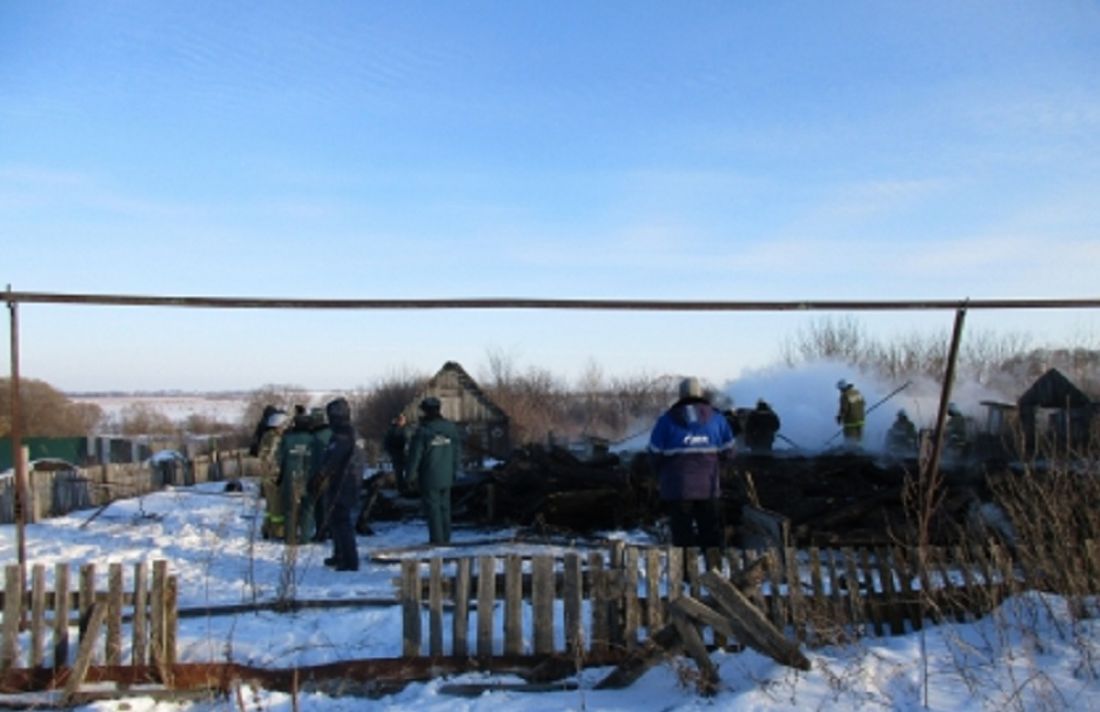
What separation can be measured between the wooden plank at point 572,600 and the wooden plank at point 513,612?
Result: 0.32 meters

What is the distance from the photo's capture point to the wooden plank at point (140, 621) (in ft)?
20.3

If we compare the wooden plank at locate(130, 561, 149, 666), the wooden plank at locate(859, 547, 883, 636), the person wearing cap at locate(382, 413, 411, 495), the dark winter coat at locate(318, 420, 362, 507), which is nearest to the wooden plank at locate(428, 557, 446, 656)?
the wooden plank at locate(130, 561, 149, 666)

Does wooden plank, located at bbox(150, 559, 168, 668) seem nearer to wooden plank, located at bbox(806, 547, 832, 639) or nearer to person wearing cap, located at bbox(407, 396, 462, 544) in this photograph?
wooden plank, located at bbox(806, 547, 832, 639)

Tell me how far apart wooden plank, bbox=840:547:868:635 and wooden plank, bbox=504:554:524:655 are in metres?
2.38

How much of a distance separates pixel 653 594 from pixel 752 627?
911mm

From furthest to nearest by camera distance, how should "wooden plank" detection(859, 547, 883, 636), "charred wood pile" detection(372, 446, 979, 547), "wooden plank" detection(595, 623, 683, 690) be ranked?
1. "charred wood pile" detection(372, 446, 979, 547)
2. "wooden plank" detection(859, 547, 883, 636)
3. "wooden plank" detection(595, 623, 683, 690)

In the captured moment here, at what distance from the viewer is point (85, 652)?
19.4ft

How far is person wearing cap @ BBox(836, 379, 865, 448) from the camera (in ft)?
61.5

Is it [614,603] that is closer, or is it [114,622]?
[114,622]

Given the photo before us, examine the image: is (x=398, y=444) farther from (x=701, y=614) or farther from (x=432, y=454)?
(x=701, y=614)

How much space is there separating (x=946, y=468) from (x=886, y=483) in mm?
1014

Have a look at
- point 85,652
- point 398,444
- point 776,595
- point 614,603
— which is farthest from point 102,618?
point 398,444

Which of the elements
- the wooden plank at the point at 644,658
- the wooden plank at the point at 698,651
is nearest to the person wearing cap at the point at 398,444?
the wooden plank at the point at 644,658

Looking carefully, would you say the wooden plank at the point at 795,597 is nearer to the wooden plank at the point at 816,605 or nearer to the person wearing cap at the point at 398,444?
the wooden plank at the point at 816,605
